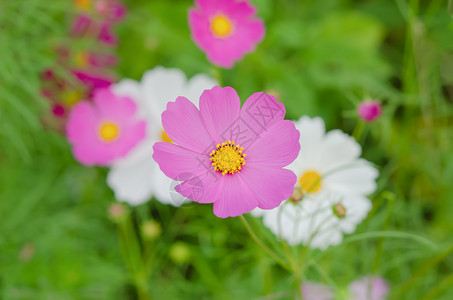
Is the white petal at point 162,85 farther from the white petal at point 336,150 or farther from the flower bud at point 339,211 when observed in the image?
the flower bud at point 339,211

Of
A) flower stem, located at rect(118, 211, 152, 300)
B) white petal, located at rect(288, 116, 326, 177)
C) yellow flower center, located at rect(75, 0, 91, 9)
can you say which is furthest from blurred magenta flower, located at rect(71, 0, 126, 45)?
white petal, located at rect(288, 116, 326, 177)

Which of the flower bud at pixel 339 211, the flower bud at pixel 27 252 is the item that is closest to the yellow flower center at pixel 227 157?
the flower bud at pixel 339 211

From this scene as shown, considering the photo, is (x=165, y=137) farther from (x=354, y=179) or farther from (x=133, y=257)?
(x=354, y=179)

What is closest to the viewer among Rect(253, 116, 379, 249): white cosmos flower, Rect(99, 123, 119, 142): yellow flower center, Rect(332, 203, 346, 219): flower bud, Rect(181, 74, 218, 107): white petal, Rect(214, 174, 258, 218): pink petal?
Rect(214, 174, 258, 218): pink petal

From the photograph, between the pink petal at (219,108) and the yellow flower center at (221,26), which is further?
the yellow flower center at (221,26)

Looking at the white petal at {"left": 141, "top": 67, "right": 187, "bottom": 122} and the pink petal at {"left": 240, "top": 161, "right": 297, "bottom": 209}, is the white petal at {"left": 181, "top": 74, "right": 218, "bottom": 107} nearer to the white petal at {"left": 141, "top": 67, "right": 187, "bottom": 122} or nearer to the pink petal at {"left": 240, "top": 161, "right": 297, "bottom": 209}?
the white petal at {"left": 141, "top": 67, "right": 187, "bottom": 122}

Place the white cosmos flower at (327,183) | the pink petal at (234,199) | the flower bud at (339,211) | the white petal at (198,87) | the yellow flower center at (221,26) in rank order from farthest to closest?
the yellow flower center at (221,26) → the white petal at (198,87) → the white cosmos flower at (327,183) → the flower bud at (339,211) → the pink petal at (234,199)

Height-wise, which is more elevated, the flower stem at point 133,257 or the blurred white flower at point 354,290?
the flower stem at point 133,257
